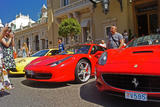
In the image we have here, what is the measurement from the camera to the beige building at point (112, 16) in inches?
470

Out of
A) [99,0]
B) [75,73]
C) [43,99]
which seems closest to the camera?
[43,99]

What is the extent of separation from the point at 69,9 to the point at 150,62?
15.7 m

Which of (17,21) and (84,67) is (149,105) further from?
(17,21)

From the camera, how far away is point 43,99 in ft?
9.71

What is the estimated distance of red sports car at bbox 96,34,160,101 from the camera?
2076mm

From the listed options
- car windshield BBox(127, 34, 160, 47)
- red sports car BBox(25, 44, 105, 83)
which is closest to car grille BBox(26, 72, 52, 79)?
red sports car BBox(25, 44, 105, 83)

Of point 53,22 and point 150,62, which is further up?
point 53,22

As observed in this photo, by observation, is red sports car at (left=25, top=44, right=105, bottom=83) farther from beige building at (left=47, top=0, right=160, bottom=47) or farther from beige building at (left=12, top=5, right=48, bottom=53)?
Answer: beige building at (left=12, top=5, right=48, bottom=53)

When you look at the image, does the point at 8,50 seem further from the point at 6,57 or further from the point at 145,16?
the point at 145,16

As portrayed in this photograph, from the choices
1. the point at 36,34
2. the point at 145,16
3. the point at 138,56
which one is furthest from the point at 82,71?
the point at 36,34

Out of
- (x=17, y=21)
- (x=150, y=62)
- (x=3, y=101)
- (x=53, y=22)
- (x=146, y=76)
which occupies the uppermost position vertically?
(x=17, y=21)

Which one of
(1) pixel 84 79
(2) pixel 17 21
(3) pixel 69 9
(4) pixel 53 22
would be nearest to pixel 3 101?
(1) pixel 84 79

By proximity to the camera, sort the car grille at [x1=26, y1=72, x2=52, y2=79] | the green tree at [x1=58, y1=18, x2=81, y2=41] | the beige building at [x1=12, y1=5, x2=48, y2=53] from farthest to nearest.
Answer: the beige building at [x1=12, y1=5, x2=48, y2=53] < the green tree at [x1=58, y1=18, x2=81, y2=41] < the car grille at [x1=26, y1=72, x2=52, y2=79]

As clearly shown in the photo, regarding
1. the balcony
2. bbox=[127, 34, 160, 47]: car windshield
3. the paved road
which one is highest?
the balcony
